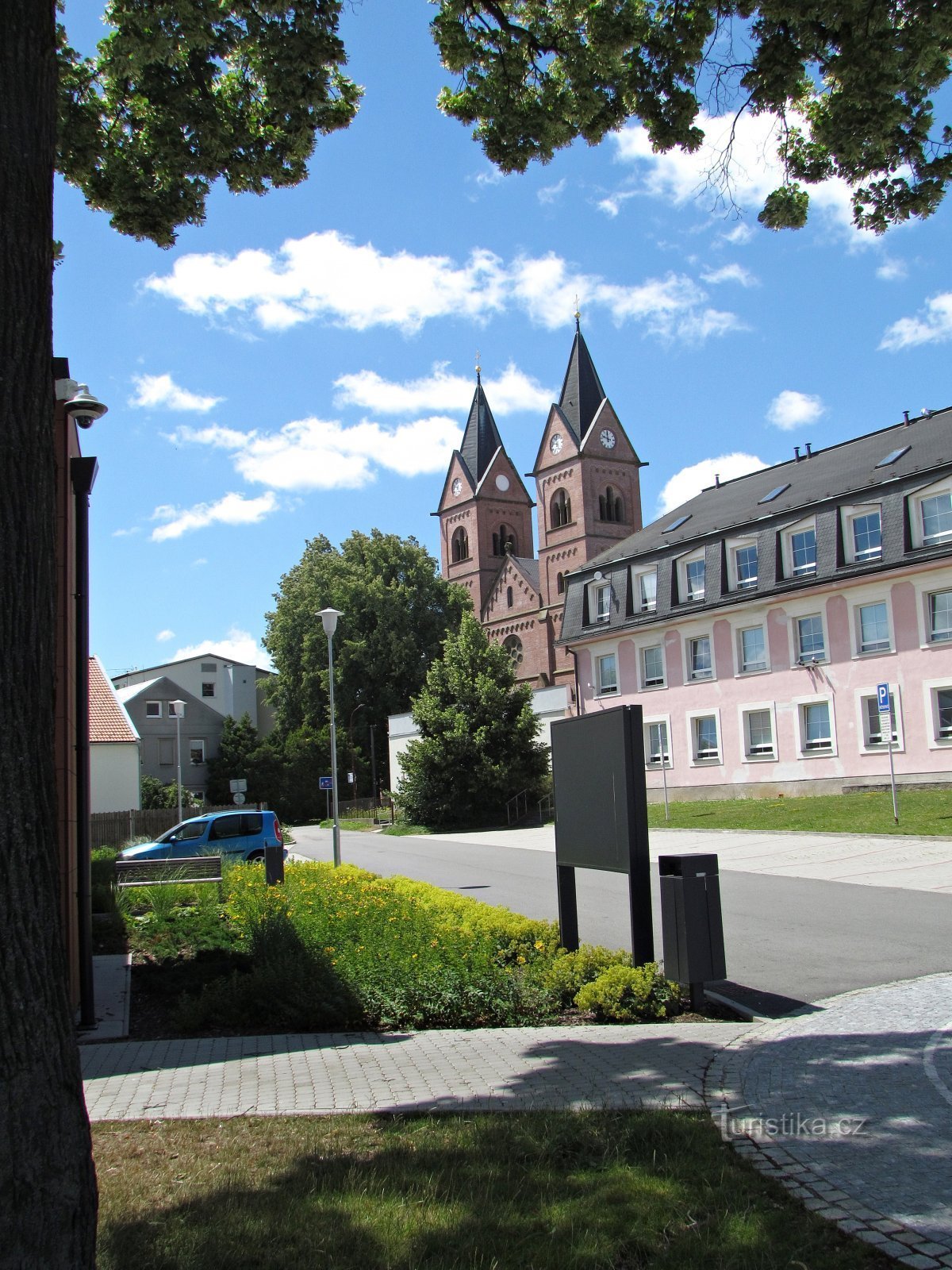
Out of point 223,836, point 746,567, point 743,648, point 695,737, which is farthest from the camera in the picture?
point 695,737

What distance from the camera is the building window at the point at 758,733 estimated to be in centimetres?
3666

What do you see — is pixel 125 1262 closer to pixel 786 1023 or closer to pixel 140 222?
pixel 786 1023

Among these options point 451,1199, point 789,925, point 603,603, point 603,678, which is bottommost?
point 789,925

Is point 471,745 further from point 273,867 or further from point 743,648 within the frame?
point 273,867

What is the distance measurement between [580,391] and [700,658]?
41.1 meters

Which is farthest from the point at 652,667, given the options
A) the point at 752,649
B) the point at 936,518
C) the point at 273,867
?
the point at 273,867

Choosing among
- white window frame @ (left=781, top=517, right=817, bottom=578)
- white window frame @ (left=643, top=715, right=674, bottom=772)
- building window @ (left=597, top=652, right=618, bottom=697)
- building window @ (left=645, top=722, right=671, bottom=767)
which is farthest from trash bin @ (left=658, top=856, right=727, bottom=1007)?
building window @ (left=597, top=652, right=618, bottom=697)

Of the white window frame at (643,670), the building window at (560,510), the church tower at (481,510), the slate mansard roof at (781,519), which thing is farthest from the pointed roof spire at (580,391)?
the white window frame at (643,670)

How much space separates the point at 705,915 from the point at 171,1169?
447 cm

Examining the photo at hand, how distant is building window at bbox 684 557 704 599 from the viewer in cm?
3972

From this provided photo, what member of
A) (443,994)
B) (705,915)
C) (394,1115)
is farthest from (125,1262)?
(705,915)

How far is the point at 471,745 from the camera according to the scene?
42.0m

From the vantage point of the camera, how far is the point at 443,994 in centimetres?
795

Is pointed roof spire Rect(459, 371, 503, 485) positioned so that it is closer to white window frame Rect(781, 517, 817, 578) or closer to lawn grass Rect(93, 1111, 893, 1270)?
white window frame Rect(781, 517, 817, 578)
